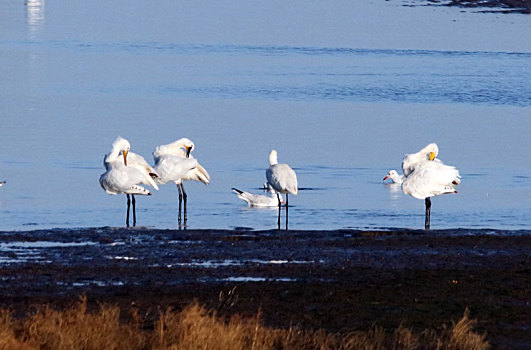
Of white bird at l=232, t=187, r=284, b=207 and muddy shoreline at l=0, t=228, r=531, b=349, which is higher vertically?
white bird at l=232, t=187, r=284, b=207

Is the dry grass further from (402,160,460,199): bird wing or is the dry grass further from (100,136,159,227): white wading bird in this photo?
(402,160,460,199): bird wing

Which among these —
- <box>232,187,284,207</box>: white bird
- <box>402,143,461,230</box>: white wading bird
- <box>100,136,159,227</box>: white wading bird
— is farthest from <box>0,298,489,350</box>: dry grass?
<box>232,187,284,207</box>: white bird

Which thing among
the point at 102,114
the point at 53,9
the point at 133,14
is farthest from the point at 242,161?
the point at 53,9

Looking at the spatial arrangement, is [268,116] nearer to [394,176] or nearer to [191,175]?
[394,176]

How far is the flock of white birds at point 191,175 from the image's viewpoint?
1748 centimetres

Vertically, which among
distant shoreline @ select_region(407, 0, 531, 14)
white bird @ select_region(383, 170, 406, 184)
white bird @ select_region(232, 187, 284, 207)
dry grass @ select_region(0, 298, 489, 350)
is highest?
distant shoreline @ select_region(407, 0, 531, 14)

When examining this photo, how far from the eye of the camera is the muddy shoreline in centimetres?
1034

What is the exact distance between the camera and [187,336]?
8.77m

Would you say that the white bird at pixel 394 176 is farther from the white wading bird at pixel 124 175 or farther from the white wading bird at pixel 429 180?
the white wading bird at pixel 124 175

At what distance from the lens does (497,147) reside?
2553 centimetres

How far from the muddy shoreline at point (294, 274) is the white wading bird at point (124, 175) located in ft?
6.65

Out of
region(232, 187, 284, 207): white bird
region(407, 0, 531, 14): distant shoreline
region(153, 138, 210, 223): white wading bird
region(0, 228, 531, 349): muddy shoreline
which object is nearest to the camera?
region(0, 228, 531, 349): muddy shoreline

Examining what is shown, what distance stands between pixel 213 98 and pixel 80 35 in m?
26.6

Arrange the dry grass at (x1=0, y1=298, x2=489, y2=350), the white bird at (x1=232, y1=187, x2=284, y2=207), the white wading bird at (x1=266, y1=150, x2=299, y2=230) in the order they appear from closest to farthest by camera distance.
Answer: the dry grass at (x1=0, y1=298, x2=489, y2=350)
the white wading bird at (x1=266, y1=150, x2=299, y2=230)
the white bird at (x1=232, y1=187, x2=284, y2=207)
